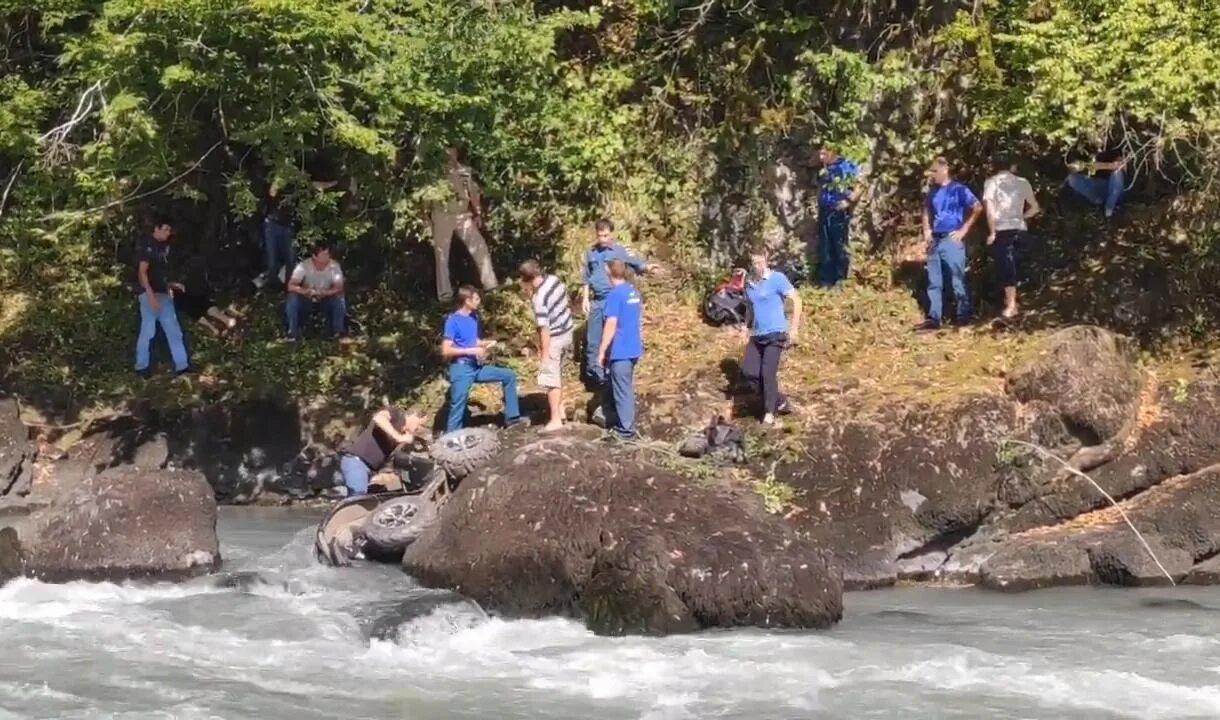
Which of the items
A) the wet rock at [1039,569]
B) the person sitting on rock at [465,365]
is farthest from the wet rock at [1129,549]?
the person sitting on rock at [465,365]

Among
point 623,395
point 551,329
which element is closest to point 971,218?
point 623,395

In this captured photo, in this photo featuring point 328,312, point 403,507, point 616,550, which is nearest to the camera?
point 616,550

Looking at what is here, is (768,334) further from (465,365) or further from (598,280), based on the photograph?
(465,365)

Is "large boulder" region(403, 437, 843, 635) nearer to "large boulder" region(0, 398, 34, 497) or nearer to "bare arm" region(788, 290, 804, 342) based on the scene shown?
"bare arm" region(788, 290, 804, 342)

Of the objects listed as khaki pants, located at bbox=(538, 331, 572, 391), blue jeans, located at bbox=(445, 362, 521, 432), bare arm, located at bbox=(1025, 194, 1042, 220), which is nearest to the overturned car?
blue jeans, located at bbox=(445, 362, 521, 432)

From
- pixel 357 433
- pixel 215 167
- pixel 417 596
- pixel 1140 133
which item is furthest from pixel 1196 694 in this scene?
pixel 215 167

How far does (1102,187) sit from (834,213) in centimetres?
288

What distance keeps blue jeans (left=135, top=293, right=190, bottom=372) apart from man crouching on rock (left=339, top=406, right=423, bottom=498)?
12.0 feet

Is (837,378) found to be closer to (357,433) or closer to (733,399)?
(733,399)

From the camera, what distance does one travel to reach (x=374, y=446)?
15.6m

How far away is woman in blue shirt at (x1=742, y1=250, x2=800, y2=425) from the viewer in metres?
15.7

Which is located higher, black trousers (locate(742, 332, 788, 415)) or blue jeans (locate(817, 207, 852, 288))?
blue jeans (locate(817, 207, 852, 288))

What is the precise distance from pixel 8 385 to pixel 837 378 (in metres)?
9.49

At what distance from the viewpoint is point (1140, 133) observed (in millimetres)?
16906
